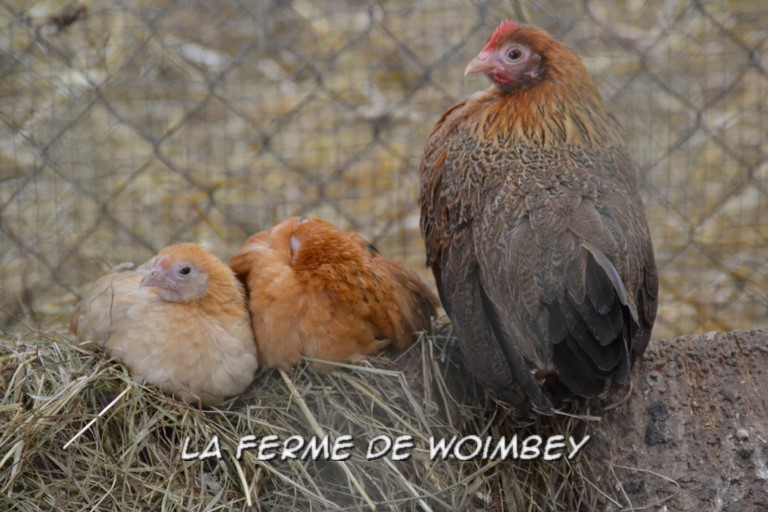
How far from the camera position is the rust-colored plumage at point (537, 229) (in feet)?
5.11

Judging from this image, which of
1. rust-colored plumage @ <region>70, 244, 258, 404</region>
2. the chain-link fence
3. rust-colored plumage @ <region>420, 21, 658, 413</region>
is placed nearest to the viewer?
rust-colored plumage @ <region>420, 21, 658, 413</region>

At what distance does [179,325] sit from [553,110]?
0.89m

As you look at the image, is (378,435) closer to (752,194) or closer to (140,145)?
(140,145)

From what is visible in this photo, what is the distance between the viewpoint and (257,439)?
5.61 ft

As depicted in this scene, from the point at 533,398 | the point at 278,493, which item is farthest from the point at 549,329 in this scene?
the point at 278,493

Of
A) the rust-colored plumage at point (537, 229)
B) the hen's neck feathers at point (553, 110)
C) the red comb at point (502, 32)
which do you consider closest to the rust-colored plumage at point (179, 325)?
the rust-colored plumage at point (537, 229)

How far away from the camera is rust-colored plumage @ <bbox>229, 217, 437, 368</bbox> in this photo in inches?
72.6

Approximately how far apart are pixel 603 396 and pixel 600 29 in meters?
0.98

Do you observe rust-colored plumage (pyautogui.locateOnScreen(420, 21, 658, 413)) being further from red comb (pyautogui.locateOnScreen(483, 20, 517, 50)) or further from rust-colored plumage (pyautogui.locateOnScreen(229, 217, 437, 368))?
rust-colored plumage (pyautogui.locateOnScreen(229, 217, 437, 368))

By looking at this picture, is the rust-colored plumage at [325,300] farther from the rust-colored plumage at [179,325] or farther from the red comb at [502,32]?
the red comb at [502,32]

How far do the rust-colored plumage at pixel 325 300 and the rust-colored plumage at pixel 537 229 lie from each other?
0.15 m

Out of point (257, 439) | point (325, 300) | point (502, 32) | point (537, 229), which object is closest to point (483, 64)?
point (502, 32)

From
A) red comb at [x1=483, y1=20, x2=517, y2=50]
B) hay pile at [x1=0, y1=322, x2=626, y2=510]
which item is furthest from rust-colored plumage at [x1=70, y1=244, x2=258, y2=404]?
red comb at [x1=483, y1=20, x2=517, y2=50]

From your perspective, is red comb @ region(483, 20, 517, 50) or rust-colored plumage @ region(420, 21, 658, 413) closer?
rust-colored plumage @ region(420, 21, 658, 413)
